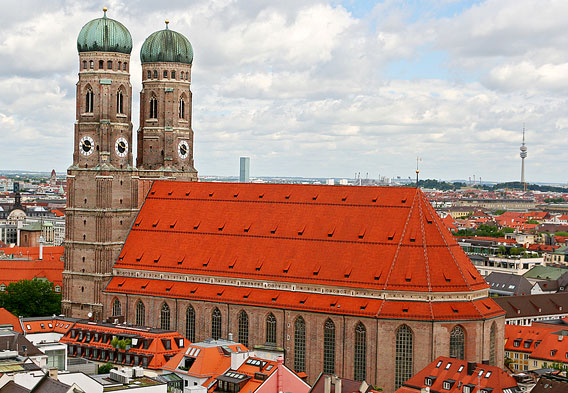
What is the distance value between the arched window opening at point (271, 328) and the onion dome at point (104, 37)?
1486 inches

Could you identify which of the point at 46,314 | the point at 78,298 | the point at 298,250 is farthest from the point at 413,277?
the point at 46,314

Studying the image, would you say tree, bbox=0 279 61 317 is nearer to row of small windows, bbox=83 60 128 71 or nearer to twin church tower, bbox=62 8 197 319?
twin church tower, bbox=62 8 197 319

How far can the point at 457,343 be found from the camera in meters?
97.7

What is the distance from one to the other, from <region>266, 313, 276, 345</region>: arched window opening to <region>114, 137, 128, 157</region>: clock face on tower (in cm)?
2940

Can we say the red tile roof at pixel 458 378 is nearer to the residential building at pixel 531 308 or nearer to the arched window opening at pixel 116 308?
the arched window opening at pixel 116 308

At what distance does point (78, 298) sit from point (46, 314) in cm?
1340

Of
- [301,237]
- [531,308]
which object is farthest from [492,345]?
[531,308]

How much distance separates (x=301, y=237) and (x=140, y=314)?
21.5 metres

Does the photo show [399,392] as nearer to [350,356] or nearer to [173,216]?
[350,356]

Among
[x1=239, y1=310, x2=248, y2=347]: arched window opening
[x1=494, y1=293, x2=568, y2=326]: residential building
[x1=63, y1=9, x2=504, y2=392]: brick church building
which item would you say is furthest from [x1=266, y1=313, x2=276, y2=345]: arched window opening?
[x1=494, y1=293, x2=568, y2=326]: residential building

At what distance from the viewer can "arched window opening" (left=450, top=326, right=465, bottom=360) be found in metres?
97.4

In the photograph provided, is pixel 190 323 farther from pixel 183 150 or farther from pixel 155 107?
pixel 155 107

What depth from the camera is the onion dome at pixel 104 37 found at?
11981 centimetres

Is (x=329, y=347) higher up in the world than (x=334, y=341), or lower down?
lower down
